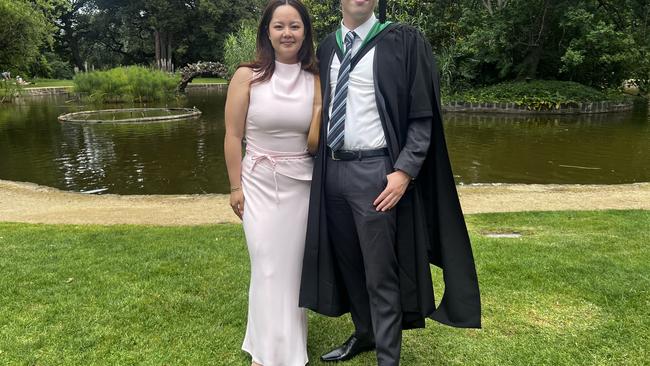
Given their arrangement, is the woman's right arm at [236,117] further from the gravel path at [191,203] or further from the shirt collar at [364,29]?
the gravel path at [191,203]

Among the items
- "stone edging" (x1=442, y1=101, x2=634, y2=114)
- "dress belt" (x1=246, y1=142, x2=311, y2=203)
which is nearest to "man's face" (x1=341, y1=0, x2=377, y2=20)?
"dress belt" (x1=246, y1=142, x2=311, y2=203)

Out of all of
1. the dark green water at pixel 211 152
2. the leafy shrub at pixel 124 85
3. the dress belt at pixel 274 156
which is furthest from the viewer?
the leafy shrub at pixel 124 85

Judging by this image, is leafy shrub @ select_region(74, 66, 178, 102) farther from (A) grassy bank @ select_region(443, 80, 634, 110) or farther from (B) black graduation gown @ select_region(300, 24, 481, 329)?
(B) black graduation gown @ select_region(300, 24, 481, 329)

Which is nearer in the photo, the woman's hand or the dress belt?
the dress belt

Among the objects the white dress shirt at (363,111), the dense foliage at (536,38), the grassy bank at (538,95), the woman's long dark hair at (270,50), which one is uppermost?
the dense foliage at (536,38)

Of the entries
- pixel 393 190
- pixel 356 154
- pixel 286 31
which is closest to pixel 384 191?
pixel 393 190

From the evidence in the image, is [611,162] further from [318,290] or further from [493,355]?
[318,290]

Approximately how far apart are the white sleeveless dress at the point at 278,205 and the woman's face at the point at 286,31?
0.09m

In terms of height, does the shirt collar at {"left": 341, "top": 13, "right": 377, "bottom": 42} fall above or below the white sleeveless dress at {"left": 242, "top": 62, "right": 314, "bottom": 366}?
above

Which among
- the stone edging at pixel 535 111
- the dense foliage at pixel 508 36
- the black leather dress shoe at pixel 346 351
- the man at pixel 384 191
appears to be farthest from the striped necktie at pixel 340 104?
the dense foliage at pixel 508 36

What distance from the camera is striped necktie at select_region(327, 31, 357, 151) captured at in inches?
89.4

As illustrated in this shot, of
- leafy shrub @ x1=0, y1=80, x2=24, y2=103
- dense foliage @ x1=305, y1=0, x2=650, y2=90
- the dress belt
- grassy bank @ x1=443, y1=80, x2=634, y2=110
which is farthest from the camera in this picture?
leafy shrub @ x1=0, y1=80, x2=24, y2=103

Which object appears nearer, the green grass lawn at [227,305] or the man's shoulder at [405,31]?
the man's shoulder at [405,31]

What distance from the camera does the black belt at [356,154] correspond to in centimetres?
228
